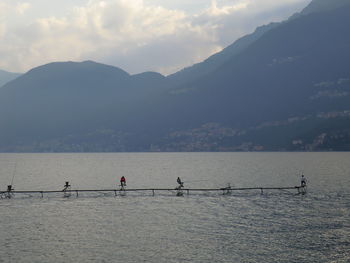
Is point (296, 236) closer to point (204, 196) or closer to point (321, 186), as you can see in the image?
point (204, 196)

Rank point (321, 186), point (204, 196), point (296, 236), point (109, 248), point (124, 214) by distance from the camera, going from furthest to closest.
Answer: point (321, 186), point (204, 196), point (124, 214), point (296, 236), point (109, 248)

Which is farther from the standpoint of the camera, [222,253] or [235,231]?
[235,231]

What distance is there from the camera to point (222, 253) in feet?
143

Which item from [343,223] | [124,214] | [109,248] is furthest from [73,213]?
[343,223]

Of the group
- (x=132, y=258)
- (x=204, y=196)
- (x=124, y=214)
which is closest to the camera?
(x=132, y=258)

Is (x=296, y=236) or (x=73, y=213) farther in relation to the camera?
(x=73, y=213)

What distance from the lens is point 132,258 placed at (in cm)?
4222

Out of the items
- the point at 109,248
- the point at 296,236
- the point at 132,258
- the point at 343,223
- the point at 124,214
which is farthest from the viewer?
the point at 124,214

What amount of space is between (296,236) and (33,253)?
2836 centimetres

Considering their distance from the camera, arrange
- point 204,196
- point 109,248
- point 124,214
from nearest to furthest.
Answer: point 109,248, point 124,214, point 204,196

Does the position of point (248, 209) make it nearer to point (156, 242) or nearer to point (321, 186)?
point (156, 242)

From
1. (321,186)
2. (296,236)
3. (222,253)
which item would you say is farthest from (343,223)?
(321,186)

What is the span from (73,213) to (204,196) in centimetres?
3062

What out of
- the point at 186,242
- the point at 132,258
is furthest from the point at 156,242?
the point at 132,258
